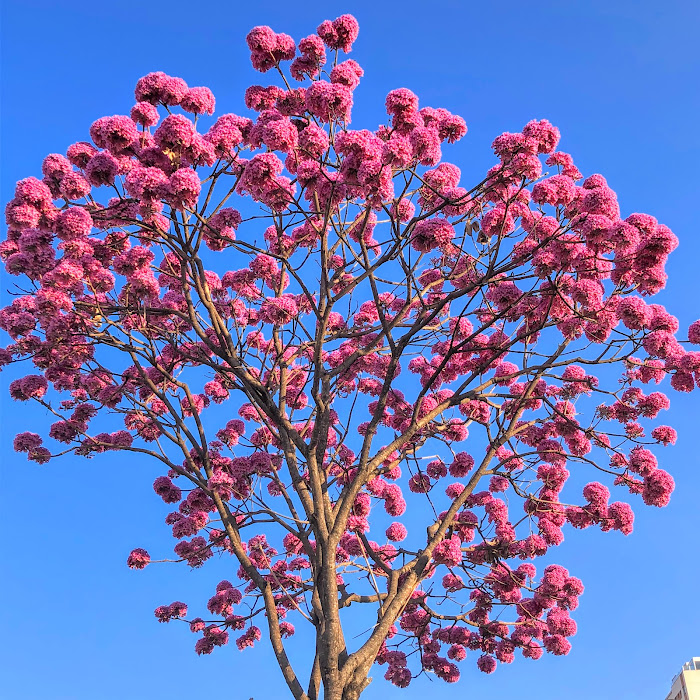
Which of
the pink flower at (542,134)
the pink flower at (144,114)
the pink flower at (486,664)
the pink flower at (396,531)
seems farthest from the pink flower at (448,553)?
the pink flower at (144,114)

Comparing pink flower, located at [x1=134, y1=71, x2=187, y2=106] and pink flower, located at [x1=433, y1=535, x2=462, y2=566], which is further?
pink flower, located at [x1=433, y1=535, x2=462, y2=566]

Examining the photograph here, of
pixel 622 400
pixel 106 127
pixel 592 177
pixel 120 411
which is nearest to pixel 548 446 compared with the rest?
pixel 622 400

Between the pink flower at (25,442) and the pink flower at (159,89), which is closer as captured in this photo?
the pink flower at (159,89)

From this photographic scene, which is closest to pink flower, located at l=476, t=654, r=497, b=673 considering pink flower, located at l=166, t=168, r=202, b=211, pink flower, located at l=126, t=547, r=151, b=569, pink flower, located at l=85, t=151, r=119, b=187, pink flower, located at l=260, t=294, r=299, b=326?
pink flower, located at l=126, t=547, r=151, b=569

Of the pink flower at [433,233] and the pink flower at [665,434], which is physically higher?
the pink flower at [433,233]

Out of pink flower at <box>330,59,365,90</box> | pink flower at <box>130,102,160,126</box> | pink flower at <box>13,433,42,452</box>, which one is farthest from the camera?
pink flower at <box>13,433,42,452</box>

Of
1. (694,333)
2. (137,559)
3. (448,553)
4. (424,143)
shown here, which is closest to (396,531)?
(448,553)

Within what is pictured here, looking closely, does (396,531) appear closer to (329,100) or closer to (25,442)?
(25,442)

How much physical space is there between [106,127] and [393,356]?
169 inches

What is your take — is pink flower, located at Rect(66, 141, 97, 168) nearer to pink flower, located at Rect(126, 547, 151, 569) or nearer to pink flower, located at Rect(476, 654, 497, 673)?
Answer: pink flower, located at Rect(126, 547, 151, 569)

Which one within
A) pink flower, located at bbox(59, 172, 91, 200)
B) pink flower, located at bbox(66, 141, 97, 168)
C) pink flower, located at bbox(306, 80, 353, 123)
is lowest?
pink flower, located at bbox(59, 172, 91, 200)

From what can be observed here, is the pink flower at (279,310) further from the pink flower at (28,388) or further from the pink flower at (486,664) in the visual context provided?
the pink flower at (486,664)

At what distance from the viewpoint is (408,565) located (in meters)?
10.0

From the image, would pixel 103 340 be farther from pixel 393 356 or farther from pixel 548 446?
pixel 548 446
